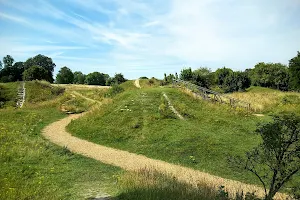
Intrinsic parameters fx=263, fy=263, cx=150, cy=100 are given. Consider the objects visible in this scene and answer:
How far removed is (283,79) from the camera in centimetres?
7688

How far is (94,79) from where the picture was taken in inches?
4535

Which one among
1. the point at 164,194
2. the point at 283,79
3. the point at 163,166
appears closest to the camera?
the point at 164,194

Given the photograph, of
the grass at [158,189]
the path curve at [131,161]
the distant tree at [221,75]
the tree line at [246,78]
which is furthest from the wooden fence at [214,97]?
the distant tree at [221,75]

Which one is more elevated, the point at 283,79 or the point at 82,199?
the point at 283,79

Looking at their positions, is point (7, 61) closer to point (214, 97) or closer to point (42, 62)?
point (42, 62)

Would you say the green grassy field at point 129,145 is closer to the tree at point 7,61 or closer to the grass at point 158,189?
the grass at point 158,189

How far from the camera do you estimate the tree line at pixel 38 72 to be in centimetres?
6862

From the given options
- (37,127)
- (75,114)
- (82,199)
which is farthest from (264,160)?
(75,114)

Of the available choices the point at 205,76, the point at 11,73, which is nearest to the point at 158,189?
the point at 205,76

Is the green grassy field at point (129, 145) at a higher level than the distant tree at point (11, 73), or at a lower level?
lower

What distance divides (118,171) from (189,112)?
10411mm

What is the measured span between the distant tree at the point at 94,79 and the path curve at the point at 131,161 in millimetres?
95649

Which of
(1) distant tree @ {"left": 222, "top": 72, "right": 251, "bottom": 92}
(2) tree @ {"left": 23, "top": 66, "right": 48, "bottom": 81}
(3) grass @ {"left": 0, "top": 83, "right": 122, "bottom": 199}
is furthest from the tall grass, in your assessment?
(1) distant tree @ {"left": 222, "top": 72, "right": 251, "bottom": 92}

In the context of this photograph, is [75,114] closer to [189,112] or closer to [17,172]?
[189,112]
